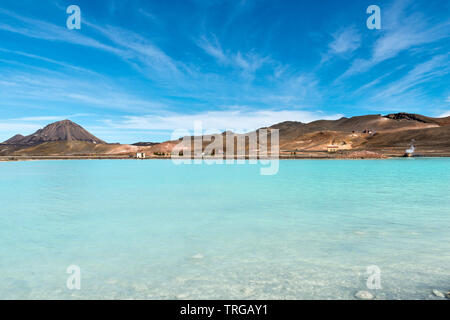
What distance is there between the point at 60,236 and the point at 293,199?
1120 cm

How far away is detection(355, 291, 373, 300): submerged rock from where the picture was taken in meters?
4.93

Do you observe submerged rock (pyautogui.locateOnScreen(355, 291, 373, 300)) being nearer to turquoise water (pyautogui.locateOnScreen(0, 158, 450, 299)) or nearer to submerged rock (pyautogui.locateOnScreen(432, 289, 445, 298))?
turquoise water (pyautogui.locateOnScreen(0, 158, 450, 299))

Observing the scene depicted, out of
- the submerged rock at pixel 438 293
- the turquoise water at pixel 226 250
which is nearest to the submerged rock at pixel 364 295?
the turquoise water at pixel 226 250

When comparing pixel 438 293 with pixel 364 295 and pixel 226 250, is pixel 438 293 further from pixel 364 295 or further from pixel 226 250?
pixel 226 250

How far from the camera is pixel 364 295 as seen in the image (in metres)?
5.02

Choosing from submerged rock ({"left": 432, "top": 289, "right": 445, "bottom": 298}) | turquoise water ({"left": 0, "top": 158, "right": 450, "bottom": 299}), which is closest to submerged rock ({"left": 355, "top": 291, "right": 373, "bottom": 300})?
turquoise water ({"left": 0, "top": 158, "right": 450, "bottom": 299})

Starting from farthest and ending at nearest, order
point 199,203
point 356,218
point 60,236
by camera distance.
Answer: point 199,203 → point 356,218 → point 60,236

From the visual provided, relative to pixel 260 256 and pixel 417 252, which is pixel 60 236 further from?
pixel 417 252

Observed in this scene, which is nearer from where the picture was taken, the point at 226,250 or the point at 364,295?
the point at 364,295

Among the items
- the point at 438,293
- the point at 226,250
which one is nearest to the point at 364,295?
the point at 438,293
